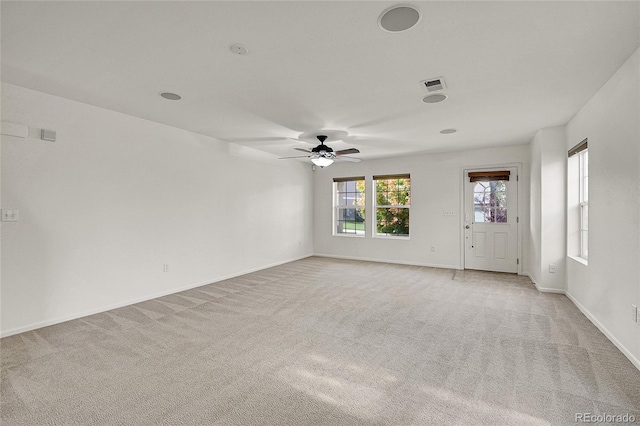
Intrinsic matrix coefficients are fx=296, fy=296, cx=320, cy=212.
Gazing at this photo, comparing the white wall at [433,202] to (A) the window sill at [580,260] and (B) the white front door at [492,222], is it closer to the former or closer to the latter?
(B) the white front door at [492,222]

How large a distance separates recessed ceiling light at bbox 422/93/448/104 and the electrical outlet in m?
4.45

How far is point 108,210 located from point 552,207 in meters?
6.16

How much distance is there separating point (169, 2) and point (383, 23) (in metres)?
1.35

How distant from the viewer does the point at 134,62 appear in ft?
8.29

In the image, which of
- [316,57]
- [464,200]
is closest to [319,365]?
[316,57]

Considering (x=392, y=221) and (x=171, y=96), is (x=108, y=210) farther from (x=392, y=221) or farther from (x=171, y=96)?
(x=392, y=221)

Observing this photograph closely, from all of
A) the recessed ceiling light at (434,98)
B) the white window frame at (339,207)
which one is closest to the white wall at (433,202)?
the white window frame at (339,207)

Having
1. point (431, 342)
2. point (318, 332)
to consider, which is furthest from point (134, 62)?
point (431, 342)

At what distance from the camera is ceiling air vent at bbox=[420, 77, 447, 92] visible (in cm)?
284

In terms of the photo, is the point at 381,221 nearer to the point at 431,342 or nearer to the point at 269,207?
the point at 269,207

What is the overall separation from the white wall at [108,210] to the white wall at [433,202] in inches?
117

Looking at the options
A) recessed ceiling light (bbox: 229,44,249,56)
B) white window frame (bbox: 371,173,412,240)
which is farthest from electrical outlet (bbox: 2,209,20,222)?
white window frame (bbox: 371,173,412,240)

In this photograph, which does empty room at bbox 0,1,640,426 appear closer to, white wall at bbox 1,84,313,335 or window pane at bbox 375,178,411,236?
white wall at bbox 1,84,313,335

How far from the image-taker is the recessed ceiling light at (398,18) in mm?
1850
